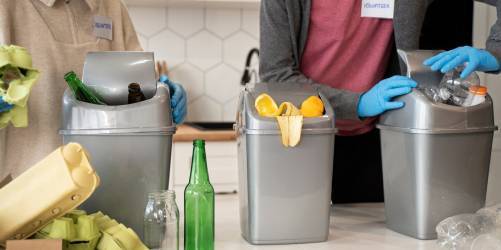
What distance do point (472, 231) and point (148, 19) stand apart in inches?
85.6

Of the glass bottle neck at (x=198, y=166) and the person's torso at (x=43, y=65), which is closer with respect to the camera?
the glass bottle neck at (x=198, y=166)

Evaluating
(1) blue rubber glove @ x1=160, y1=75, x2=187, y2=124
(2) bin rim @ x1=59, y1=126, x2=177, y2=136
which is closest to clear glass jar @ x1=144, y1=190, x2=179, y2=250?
(2) bin rim @ x1=59, y1=126, x2=177, y2=136

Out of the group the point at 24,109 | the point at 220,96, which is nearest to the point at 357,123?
the point at 24,109

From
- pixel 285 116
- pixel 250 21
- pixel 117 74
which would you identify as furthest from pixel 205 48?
pixel 285 116

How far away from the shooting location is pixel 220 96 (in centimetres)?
292

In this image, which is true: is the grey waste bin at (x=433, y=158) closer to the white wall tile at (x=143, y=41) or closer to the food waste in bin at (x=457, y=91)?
the food waste in bin at (x=457, y=91)

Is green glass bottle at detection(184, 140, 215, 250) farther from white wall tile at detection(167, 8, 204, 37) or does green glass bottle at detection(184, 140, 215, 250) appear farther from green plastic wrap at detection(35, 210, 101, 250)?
white wall tile at detection(167, 8, 204, 37)

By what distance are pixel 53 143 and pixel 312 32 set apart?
1.98ft

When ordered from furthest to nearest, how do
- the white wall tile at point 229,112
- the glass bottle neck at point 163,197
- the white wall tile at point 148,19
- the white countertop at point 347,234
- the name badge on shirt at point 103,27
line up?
→ the white wall tile at point 229,112, the white wall tile at point 148,19, the name badge on shirt at point 103,27, the white countertop at point 347,234, the glass bottle neck at point 163,197

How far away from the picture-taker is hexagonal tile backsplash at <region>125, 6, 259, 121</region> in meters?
2.85

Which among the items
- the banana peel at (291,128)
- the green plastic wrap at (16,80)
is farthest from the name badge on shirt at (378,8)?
the green plastic wrap at (16,80)

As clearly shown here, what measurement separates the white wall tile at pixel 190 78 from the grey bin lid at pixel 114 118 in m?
1.93

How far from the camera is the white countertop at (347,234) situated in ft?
3.27

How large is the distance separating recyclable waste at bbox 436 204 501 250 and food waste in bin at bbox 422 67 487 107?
0.65 feet
